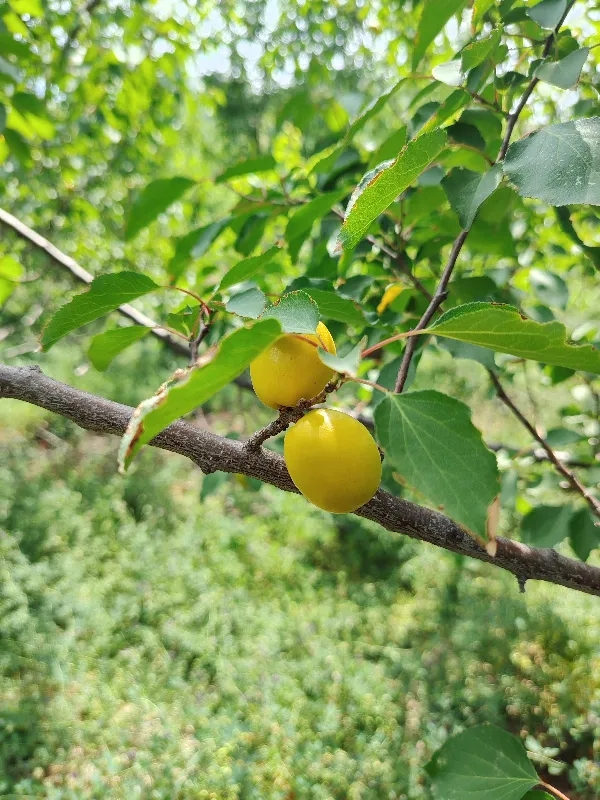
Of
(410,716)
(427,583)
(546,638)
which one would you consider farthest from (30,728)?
(546,638)

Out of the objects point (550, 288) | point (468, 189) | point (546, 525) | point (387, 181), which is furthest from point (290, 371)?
point (550, 288)

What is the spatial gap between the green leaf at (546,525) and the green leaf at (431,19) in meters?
0.71

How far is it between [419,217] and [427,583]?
2603 millimetres

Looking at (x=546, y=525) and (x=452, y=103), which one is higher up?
(x=452, y=103)

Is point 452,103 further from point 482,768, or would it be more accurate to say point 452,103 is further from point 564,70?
point 482,768

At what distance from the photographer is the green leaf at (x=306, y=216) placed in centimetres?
69

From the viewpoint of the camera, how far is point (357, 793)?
1.89m

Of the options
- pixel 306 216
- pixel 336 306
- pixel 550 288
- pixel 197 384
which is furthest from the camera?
pixel 550 288

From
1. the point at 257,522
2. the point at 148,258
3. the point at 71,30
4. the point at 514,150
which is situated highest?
the point at 71,30

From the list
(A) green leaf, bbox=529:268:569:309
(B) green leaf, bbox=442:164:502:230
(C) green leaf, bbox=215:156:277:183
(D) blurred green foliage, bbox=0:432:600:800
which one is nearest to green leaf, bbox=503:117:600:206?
(B) green leaf, bbox=442:164:502:230

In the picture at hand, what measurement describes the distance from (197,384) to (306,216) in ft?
1.60

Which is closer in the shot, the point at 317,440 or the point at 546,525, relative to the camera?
the point at 317,440

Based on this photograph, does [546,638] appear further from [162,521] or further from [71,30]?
[71,30]

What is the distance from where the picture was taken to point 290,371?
43cm
